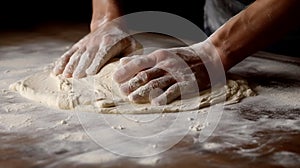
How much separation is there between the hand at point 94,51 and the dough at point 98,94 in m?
0.03

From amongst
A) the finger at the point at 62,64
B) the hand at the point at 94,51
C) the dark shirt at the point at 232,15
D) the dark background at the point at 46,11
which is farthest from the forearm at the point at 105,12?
the dark background at the point at 46,11

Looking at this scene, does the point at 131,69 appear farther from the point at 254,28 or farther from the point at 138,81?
the point at 254,28

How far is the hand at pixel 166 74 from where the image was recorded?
1229mm

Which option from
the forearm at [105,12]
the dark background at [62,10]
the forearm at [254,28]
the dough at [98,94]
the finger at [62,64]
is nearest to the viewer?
Answer: the dough at [98,94]

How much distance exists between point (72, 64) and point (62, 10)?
1114 millimetres

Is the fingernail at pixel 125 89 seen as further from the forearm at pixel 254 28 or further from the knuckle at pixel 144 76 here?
the forearm at pixel 254 28

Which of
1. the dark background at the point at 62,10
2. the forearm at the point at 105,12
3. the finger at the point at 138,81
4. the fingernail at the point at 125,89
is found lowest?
the dark background at the point at 62,10

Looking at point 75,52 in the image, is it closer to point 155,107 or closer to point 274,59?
point 155,107

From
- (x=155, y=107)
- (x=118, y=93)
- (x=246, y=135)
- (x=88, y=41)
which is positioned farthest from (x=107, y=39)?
(x=246, y=135)

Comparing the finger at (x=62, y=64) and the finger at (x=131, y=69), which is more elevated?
the finger at (x=131, y=69)

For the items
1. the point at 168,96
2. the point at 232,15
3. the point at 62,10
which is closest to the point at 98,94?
the point at 168,96

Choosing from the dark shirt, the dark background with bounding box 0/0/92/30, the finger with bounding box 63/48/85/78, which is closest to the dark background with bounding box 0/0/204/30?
the dark background with bounding box 0/0/92/30

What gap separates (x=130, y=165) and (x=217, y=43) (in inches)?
22.0

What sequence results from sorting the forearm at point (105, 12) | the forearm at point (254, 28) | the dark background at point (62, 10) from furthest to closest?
the dark background at point (62, 10) < the forearm at point (105, 12) < the forearm at point (254, 28)
